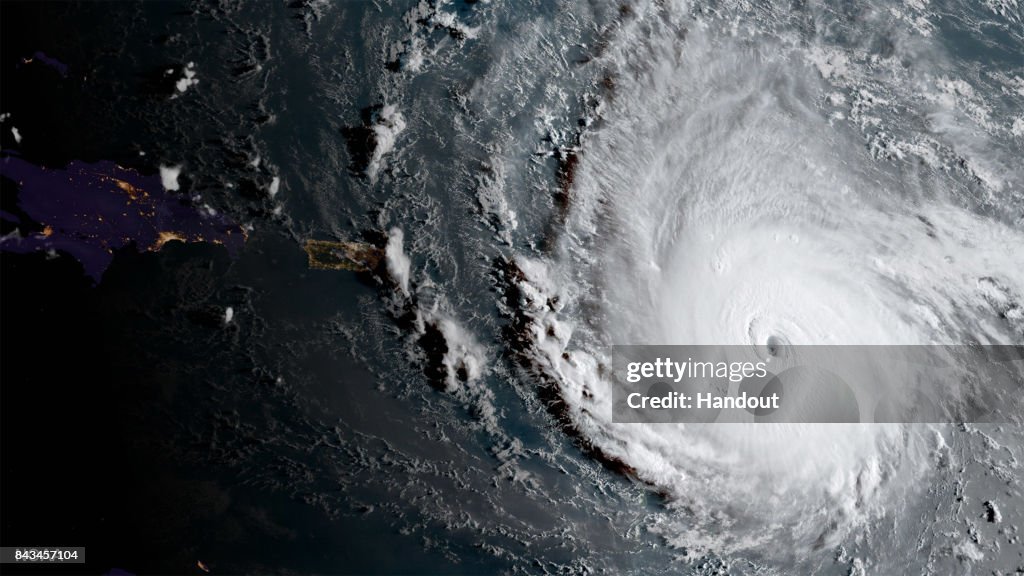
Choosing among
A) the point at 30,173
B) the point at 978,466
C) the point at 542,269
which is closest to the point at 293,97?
the point at 30,173

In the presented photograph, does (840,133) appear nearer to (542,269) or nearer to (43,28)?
(542,269)

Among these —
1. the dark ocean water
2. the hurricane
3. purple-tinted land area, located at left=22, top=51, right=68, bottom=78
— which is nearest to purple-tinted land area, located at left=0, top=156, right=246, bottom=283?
the dark ocean water

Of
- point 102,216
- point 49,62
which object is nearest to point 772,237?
point 102,216

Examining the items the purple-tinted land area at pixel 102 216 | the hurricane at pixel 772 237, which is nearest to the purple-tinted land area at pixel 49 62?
the purple-tinted land area at pixel 102 216

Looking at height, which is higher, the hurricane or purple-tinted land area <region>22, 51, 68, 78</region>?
purple-tinted land area <region>22, 51, 68, 78</region>

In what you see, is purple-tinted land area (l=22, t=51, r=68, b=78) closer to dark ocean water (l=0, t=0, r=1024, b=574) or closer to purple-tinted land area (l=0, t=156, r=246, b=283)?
dark ocean water (l=0, t=0, r=1024, b=574)

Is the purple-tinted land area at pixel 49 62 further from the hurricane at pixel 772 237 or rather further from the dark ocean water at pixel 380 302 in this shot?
the hurricane at pixel 772 237

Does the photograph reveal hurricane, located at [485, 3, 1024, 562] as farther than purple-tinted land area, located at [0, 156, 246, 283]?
Yes

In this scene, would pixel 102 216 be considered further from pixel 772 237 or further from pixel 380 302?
pixel 772 237
